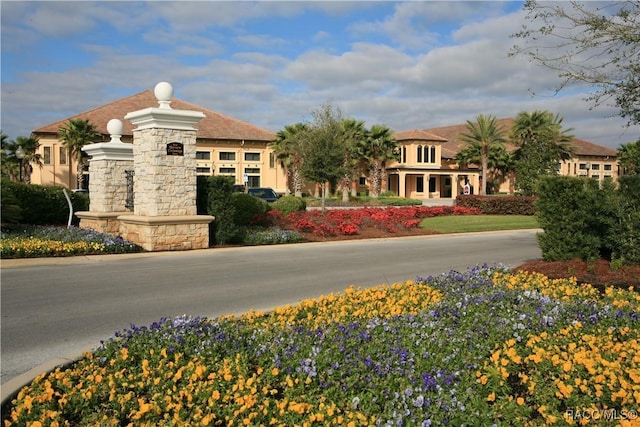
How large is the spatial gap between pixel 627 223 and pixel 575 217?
2.98ft

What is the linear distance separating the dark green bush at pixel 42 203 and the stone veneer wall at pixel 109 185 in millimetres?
1490

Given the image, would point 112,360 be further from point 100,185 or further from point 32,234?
point 100,185

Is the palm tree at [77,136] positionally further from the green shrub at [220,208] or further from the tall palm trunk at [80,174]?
the green shrub at [220,208]

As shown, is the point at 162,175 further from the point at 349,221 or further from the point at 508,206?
the point at 508,206

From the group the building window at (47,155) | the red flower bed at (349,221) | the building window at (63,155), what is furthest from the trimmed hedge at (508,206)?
the building window at (47,155)

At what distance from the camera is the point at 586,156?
213 feet

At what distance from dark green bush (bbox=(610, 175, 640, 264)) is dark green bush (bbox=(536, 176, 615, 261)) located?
0.50 ft

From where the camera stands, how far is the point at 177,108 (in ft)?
159

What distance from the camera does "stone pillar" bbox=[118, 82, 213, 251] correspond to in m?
13.7

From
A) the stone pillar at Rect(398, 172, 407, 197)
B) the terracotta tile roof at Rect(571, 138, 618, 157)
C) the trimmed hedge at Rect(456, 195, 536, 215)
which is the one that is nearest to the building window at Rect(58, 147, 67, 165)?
the stone pillar at Rect(398, 172, 407, 197)

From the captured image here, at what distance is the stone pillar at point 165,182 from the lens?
13711mm

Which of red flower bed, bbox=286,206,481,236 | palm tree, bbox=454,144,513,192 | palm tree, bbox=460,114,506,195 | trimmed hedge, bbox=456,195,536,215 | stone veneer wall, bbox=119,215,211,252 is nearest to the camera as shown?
stone veneer wall, bbox=119,215,211,252

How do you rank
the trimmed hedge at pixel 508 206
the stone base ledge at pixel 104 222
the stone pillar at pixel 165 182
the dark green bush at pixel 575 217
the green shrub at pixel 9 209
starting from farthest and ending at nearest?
the trimmed hedge at pixel 508 206 → the stone base ledge at pixel 104 222 → the green shrub at pixel 9 209 → the stone pillar at pixel 165 182 → the dark green bush at pixel 575 217

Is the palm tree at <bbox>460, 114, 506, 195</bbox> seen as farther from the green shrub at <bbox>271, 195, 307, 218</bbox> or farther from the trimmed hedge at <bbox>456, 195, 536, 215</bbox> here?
the green shrub at <bbox>271, 195, 307, 218</bbox>
